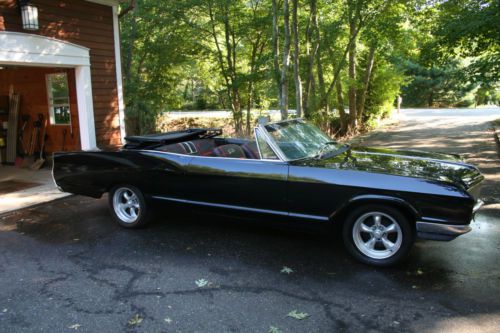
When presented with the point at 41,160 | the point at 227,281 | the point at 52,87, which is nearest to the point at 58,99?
the point at 52,87

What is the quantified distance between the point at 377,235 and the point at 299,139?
1.38 meters

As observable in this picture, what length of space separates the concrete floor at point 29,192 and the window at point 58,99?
3.88 feet

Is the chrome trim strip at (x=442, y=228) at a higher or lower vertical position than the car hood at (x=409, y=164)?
lower

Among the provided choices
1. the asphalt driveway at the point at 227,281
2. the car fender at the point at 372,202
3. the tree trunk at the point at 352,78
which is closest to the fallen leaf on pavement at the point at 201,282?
the asphalt driveway at the point at 227,281

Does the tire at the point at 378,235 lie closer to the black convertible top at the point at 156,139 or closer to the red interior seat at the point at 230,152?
the red interior seat at the point at 230,152

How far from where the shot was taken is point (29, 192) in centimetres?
725

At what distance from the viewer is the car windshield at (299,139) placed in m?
4.44

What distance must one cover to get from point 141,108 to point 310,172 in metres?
10.0

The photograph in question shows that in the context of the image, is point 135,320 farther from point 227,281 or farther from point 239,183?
point 239,183

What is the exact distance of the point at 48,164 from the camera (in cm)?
983

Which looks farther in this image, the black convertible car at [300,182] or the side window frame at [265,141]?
the side window frame at [265,141]

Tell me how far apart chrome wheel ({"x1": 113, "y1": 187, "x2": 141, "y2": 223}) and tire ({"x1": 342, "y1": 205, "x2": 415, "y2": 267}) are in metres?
2.62

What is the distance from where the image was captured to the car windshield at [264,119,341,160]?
4.44 m

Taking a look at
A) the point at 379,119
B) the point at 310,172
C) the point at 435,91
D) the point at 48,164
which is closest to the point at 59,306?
the point at 310,172
